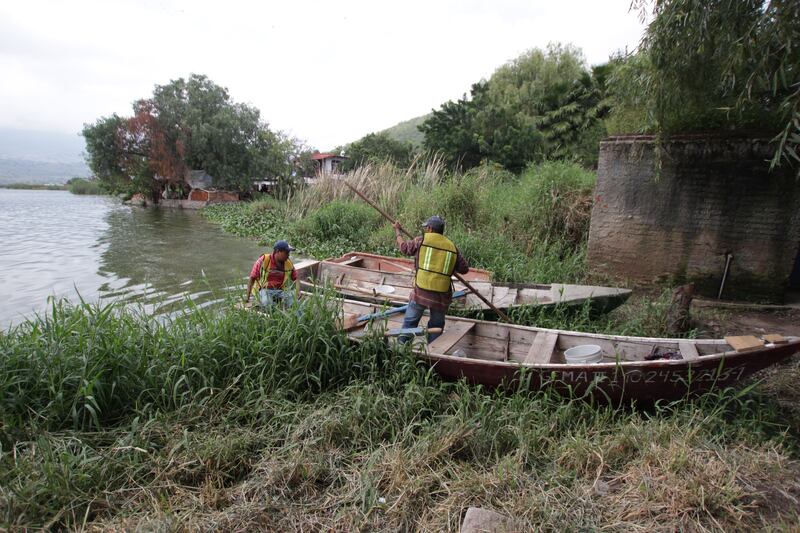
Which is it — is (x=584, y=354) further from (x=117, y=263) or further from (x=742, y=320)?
(x=117, y=263)

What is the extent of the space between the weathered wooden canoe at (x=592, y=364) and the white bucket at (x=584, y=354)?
4.5 inches

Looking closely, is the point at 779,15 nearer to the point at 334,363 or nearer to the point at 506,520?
the point at 506,520

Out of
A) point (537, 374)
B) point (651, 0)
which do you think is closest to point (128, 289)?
point (537, 374)

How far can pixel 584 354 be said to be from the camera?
12.1 ft

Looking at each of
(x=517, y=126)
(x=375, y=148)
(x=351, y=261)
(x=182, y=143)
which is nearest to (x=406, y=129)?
(x=375, y=148)

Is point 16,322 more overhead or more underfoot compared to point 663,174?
more underfoot

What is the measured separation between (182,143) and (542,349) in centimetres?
2527

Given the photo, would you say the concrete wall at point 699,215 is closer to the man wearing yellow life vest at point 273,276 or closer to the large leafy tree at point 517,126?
the man wearing yellow life vest at point 273,276

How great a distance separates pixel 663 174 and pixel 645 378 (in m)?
3.90

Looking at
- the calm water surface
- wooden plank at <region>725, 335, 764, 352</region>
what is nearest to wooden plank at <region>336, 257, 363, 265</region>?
the calm water surface

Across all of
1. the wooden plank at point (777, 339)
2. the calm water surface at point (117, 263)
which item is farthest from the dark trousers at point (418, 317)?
the wooden plank at point (777, 339)

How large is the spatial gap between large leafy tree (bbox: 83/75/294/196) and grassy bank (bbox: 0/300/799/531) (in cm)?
2094

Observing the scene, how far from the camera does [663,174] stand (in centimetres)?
585

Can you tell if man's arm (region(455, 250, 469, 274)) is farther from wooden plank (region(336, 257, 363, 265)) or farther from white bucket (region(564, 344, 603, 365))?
wooden plank (region(336, 257, 363, 265))
